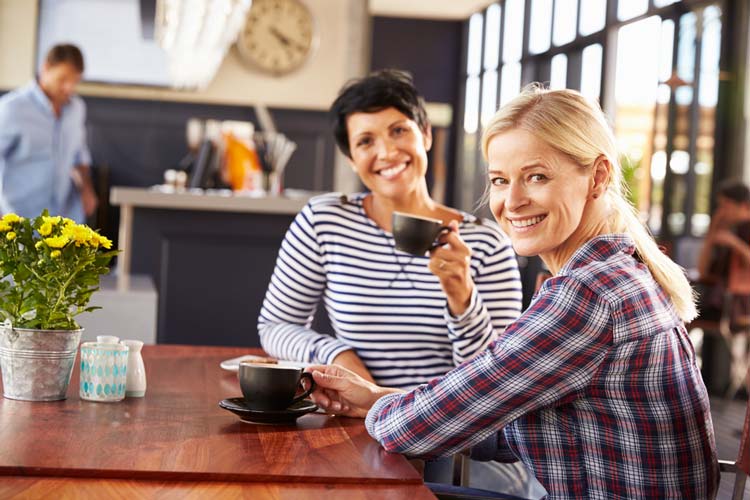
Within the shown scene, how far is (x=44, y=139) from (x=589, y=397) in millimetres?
4326

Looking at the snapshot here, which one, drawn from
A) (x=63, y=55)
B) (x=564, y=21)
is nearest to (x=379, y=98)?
(x=63, y=55)

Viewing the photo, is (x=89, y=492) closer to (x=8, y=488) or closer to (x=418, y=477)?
(x=8, y=488)

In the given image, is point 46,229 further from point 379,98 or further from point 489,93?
point 489,93

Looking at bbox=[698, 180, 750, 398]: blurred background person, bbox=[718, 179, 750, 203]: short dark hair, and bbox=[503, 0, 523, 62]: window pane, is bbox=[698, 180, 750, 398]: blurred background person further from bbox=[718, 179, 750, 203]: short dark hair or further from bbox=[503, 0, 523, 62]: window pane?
bbox=[503, 0, 523, 62]: window pane

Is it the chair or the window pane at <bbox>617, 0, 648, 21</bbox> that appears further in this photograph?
the window pane at <bbox>617, 0, 648, 21</bbox>

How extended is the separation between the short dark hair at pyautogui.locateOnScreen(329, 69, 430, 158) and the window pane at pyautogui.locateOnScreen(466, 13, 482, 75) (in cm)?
995

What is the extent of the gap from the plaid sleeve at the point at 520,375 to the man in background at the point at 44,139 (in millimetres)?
4069

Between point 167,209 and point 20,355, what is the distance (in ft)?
8.95

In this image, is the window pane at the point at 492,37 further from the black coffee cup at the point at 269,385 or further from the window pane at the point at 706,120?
the black coffee cup at the point at 269,385

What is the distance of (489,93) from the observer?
37.9ft

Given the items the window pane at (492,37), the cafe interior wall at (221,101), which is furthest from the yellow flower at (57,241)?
the window pane at (492,37)

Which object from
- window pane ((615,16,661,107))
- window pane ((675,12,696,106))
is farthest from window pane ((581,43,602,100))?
window pane ((675,12,696,106))

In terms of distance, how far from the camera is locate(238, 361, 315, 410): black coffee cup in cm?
144

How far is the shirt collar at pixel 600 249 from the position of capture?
4.42 feet
